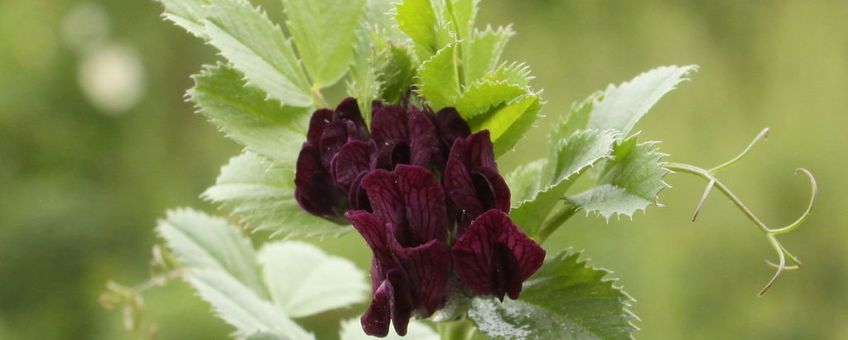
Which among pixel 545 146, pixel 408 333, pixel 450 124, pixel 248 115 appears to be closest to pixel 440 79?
pixel 450 124

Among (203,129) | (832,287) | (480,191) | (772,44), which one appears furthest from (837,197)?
(480,191)

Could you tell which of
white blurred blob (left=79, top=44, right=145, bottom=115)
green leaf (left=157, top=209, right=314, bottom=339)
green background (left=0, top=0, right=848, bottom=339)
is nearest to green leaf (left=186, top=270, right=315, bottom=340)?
green leaf (left=157, top=209, right=314, bottom=339)

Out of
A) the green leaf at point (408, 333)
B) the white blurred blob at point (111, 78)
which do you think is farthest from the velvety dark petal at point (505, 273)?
the white blurred blob at point (111, 78)

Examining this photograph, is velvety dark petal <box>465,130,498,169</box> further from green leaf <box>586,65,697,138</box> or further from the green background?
the green background

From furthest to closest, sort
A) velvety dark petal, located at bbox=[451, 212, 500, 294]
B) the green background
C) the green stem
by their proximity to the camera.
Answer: the green background < the green stem < velvety dark petal, located at bbox=[451, 212, 500, 294]

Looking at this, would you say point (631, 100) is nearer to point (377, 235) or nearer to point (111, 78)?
point (377, 235)

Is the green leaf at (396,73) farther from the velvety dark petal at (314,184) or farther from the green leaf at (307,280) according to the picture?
the green leaf at (307,280)
